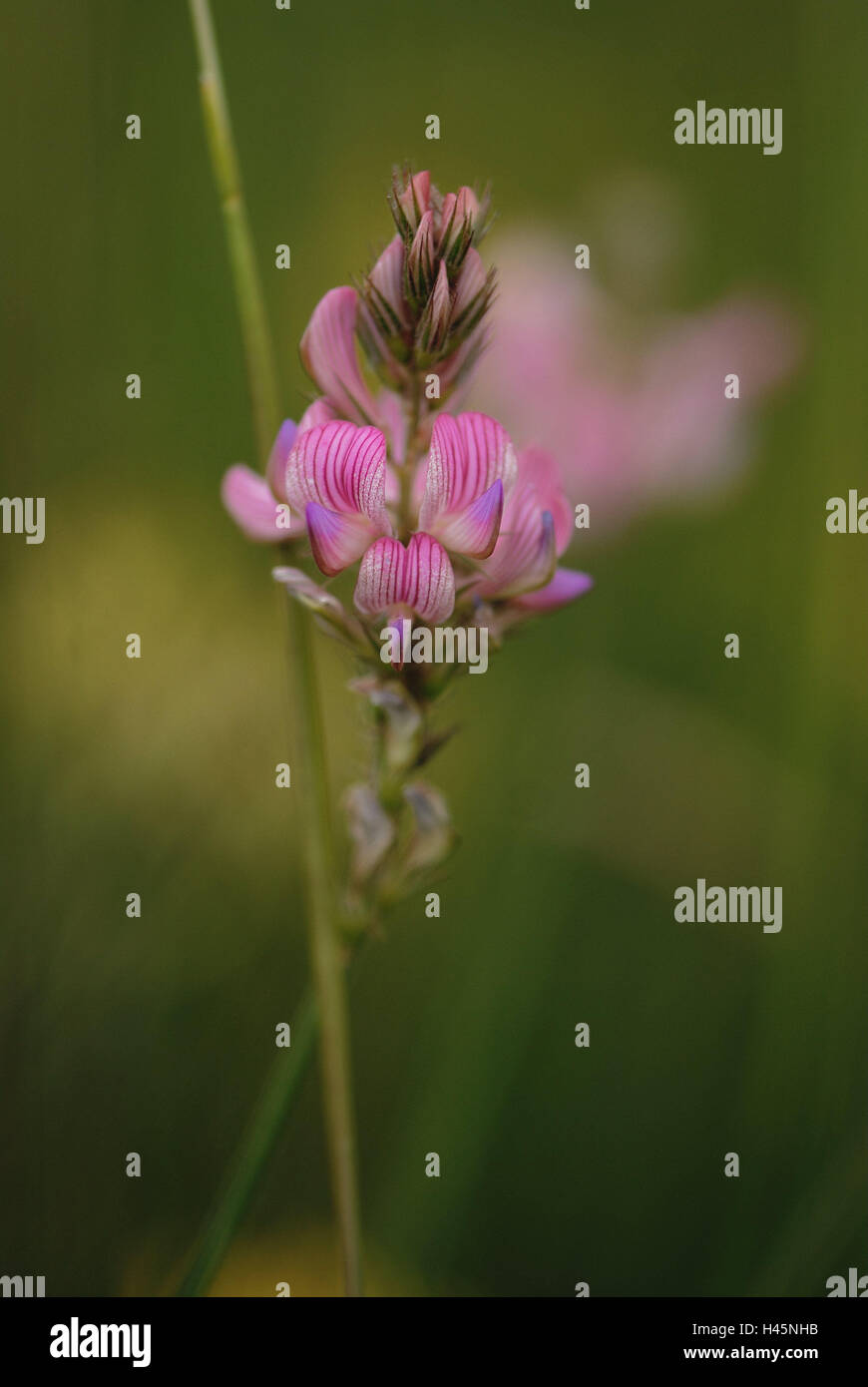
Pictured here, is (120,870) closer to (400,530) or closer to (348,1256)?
(348,1256)

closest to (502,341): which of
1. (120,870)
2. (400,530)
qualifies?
(120,870)

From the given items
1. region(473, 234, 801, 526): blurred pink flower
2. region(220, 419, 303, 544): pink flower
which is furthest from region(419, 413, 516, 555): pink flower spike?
region(473, 234, 801, 526): blurred pink flower

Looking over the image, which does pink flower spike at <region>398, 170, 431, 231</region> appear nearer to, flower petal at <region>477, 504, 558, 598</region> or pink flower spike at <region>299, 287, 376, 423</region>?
pink flower spike at <region>299, 287, 376, 423</region>
